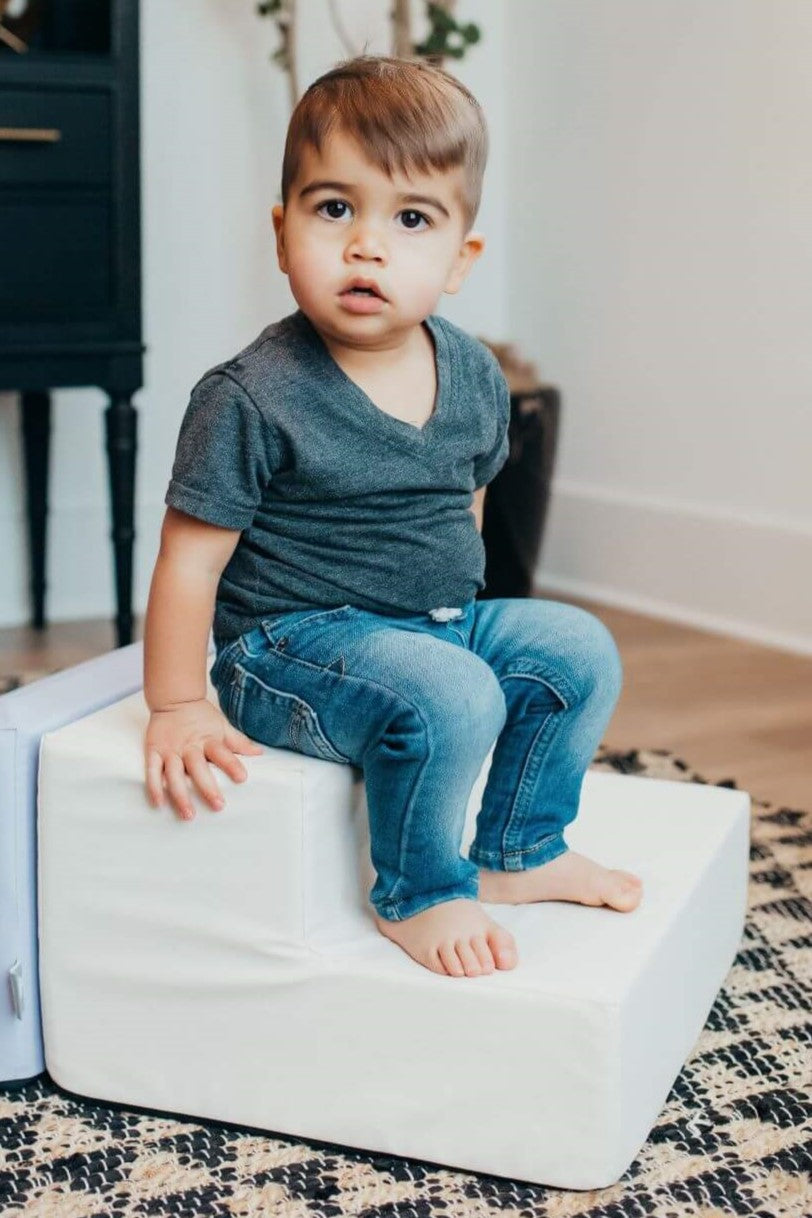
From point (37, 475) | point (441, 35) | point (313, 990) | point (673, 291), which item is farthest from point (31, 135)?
point (313, 990)

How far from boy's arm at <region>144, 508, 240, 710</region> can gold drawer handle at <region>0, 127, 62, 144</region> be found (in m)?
1.24

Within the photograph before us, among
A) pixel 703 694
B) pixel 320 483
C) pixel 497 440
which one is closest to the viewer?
pixel 320 483

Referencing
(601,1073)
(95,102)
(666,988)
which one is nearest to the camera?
(601,1073)

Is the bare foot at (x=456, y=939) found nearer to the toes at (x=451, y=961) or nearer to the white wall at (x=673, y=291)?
the toes at (x=451, y=961)

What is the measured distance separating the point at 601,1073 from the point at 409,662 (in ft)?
1.00

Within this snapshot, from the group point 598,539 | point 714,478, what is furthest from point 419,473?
point 598,539

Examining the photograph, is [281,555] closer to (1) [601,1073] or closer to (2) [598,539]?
(1) [601,1073]

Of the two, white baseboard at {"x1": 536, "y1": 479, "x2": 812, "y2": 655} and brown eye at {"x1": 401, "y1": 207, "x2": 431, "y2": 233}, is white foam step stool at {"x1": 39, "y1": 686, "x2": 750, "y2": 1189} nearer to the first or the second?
brown eye at {"x1": 401, "y1": 207, "x2": 431, "y2": 233}

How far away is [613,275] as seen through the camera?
3.06 m

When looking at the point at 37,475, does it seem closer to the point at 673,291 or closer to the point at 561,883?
the point at 673,291

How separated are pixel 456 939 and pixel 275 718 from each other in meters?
0.21

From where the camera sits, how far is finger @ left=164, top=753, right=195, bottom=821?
1186 mm

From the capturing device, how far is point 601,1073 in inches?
43.9

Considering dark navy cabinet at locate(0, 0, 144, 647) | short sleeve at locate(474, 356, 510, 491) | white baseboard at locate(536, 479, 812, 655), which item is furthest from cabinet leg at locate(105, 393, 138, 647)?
short sleeve at locate(474, 356, 510, 491)
